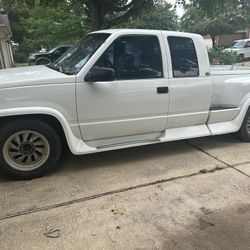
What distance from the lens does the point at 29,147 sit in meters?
4.22

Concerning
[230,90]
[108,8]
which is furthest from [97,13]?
[230,90]

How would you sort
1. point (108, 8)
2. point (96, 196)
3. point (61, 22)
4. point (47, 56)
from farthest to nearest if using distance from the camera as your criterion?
point (47, 56), point (61, 22), point (108, 8), point (96, 196)

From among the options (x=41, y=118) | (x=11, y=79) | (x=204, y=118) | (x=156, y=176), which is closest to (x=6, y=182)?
(x=41, y=118)

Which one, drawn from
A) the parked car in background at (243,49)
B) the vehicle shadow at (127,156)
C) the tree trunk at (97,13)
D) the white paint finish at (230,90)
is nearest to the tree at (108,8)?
the tree trunk at (97,13)

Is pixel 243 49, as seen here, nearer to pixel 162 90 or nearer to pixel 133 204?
pixel 162 90

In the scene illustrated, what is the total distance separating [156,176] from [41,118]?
1.68 m

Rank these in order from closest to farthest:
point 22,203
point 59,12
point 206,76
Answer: point 22,203
point 206,76
point 59,12

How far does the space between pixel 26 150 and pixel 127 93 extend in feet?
4.96

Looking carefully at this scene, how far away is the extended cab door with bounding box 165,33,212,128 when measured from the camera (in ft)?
16.0

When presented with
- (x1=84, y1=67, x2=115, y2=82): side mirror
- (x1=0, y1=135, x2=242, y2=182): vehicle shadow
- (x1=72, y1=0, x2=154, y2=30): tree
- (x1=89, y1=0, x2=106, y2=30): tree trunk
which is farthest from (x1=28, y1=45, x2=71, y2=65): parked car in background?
(x1=84, y1=67, x2=115, y2=82): side mirror

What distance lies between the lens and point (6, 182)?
13.9 ft

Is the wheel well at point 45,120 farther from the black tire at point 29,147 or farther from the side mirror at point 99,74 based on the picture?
the side mirror at point 99,74

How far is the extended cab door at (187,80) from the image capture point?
4.88 metres

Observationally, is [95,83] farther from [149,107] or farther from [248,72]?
[248,72]
